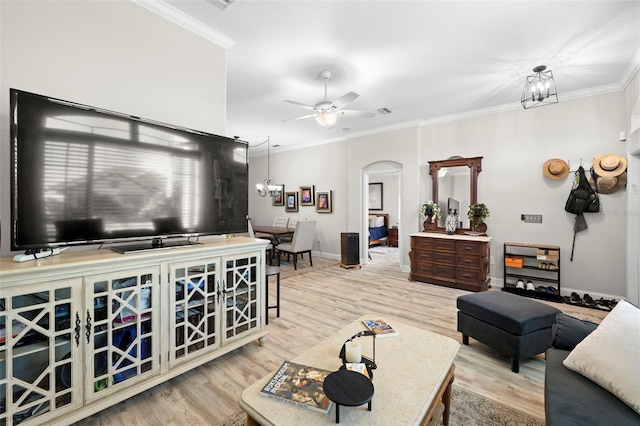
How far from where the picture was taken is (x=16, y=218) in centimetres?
148

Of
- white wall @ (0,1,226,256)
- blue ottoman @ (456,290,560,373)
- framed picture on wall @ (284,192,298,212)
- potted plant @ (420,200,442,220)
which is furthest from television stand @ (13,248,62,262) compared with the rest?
framed picture on wall @ (284,192,298,212)

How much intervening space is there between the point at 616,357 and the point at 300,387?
146 centimetres

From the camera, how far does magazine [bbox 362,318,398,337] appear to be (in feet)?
6.05

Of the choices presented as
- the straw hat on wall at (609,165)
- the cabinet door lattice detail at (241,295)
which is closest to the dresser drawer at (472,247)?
the straw hat on wall at (609,165)

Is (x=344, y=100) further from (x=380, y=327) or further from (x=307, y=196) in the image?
(x=307, y=196)

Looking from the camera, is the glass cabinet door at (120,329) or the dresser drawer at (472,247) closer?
the glass cabinet door at (120,329)

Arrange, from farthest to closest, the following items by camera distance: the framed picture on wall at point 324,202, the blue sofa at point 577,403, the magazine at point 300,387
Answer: the framed picture on wall at point 324,202 < the magazine at point 300,387 < the blue sofa at point 577,403

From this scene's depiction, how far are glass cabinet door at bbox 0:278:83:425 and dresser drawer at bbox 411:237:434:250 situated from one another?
175 inches

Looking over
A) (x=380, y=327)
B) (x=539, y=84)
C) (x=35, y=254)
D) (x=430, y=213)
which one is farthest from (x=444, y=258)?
(x=35, y=254)

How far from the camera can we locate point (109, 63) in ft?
6.66

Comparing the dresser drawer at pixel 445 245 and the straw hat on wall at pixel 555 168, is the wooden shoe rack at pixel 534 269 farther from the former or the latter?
the straw hat on wall at pixel 555 168

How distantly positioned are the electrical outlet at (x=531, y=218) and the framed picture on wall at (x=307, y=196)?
4424 mm

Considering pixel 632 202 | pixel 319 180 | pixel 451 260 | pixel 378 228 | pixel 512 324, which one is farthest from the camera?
pixel 378 228

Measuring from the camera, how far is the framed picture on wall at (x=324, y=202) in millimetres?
6754
